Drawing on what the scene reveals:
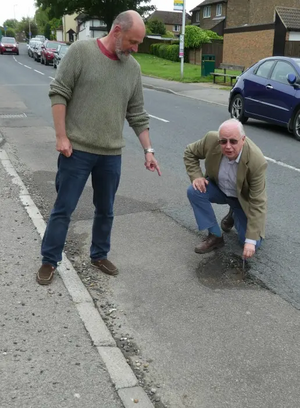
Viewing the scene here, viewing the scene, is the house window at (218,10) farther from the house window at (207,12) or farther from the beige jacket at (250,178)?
the beige jacket at (250,178)

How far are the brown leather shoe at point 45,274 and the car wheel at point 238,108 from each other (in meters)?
9.38

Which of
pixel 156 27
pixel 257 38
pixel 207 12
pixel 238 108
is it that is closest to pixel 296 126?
pixel 238 108

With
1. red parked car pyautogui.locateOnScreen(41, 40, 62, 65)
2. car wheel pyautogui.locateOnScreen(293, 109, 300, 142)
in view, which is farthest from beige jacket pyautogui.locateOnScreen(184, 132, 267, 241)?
red parked car pyautogui.locateOnScreen(41, 40, 62, 65)

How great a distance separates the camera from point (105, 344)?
306cm

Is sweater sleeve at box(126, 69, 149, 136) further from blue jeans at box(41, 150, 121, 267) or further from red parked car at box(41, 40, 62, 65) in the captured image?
red parked car at box(41, 40, 62, 65)

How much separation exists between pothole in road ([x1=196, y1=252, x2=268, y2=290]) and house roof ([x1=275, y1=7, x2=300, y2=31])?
975 inches

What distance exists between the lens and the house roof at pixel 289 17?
2642 centimetres

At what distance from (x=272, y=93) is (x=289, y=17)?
18575 mm

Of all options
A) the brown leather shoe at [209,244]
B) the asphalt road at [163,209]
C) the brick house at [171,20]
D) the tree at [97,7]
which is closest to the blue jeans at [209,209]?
the brown leather shoe at [209,244]

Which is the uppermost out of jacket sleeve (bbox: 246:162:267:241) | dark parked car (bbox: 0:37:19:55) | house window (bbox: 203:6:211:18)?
house window (bbox: 203:6:211:18)

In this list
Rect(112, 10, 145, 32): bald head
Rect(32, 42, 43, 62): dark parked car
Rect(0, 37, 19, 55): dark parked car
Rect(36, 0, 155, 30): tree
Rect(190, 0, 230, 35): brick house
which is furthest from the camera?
Rect(0, 37, 19, 55): dark parked car

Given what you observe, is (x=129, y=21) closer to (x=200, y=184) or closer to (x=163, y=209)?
(x=200, y=184)

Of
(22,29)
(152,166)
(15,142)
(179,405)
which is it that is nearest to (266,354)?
(179,405)

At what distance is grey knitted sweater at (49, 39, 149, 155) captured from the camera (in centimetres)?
333
